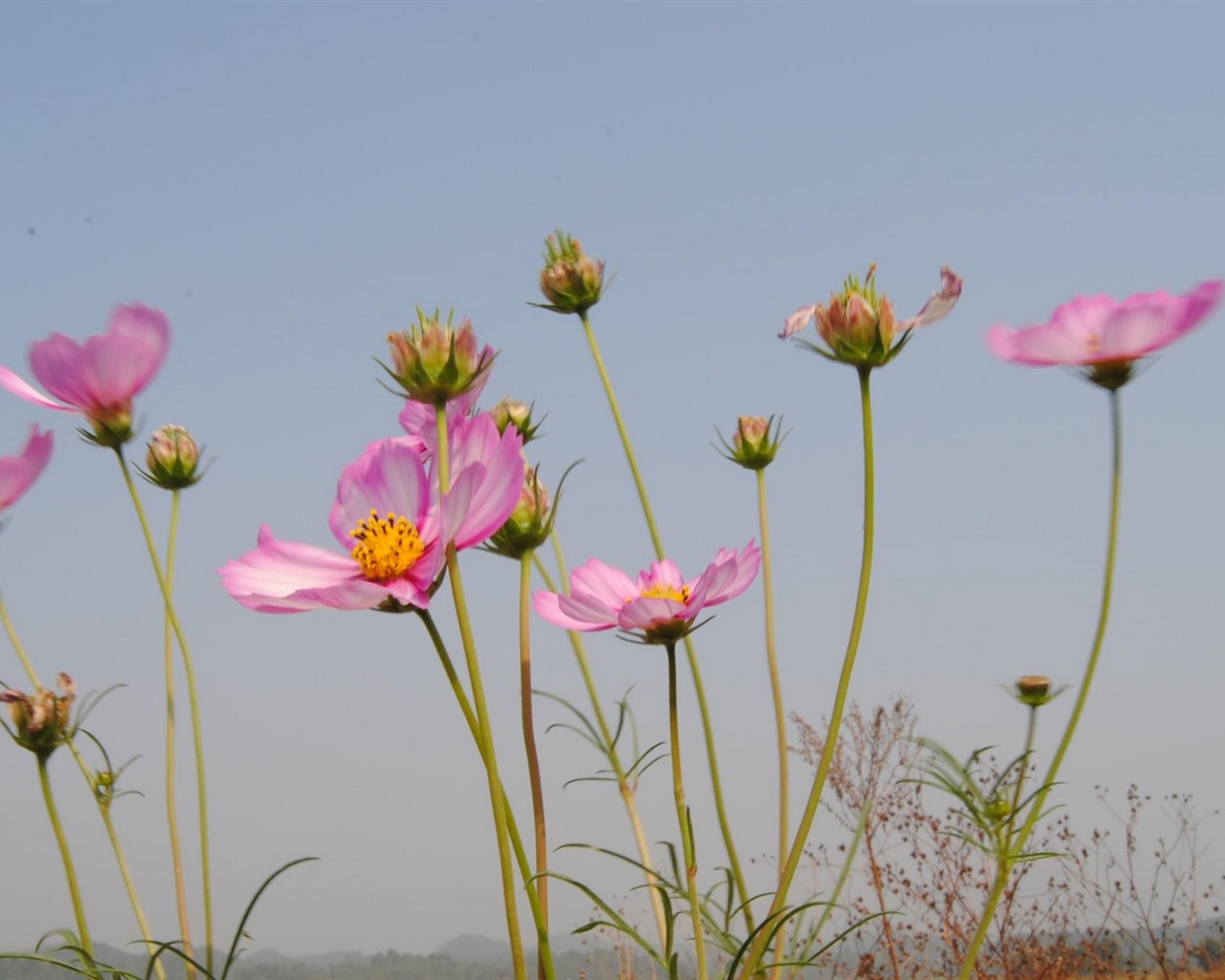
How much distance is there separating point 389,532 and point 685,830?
36cm

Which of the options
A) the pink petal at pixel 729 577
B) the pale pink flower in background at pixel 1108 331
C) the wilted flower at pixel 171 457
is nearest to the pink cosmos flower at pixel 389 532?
the pink petal at pixel 729 577

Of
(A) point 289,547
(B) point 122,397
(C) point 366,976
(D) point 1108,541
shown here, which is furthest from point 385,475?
(C) point 366,976

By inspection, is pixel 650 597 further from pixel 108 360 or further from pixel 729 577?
pixel 108 360

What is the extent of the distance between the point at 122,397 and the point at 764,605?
0.80 m

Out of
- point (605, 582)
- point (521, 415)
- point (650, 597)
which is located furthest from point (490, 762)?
point (521, 415)

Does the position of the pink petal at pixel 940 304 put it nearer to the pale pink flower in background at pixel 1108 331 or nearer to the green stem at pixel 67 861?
the pale pink flower in background at pixel 1108 331

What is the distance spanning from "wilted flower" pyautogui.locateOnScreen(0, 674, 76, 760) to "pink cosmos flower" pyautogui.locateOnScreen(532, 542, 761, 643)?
557mm

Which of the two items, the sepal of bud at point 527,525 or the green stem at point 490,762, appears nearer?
the green stem at point 490,762

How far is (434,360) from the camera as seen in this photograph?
1029mm

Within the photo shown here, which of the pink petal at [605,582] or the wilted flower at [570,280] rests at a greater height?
the wilted flower at [570,280]

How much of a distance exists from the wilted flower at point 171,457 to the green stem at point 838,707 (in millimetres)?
1122

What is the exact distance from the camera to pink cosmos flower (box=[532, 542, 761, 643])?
115 centimetres

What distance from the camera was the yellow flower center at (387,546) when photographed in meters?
1.02

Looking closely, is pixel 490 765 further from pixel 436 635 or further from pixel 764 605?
pixel 764 605
